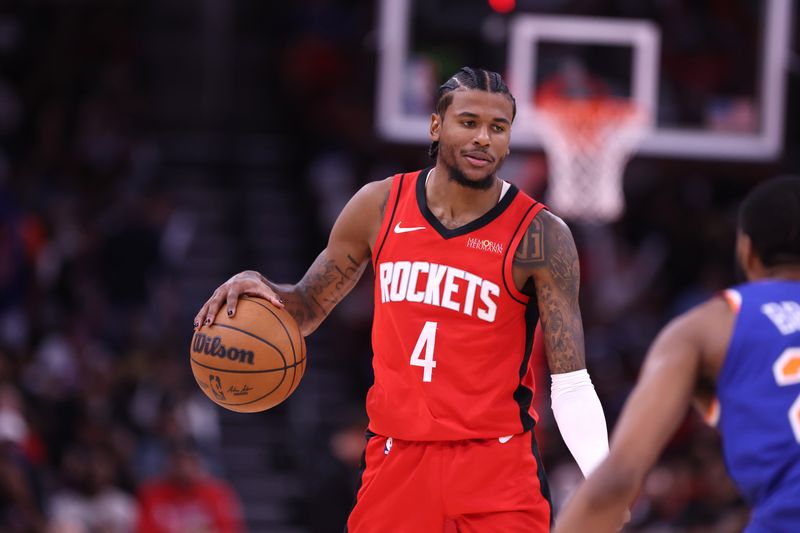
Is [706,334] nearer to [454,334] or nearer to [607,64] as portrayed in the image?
[454,334]

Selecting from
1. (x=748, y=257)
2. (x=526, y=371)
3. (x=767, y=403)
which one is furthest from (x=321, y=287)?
(x=767, y=403)

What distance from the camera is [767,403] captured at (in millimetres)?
3043

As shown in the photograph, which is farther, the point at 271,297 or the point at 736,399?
the point at 271,297

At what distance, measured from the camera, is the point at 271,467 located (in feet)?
37.8

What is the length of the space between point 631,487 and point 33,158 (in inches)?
409

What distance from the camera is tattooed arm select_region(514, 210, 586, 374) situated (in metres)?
4.18

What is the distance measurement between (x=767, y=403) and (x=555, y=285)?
1237mm

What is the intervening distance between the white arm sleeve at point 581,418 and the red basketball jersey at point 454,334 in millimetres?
160

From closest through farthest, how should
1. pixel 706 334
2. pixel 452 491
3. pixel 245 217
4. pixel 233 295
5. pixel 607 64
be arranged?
pixel 706 334 < pixel 452 491 < pixel 233 295 < pixel 607 64 < pixel 245 217

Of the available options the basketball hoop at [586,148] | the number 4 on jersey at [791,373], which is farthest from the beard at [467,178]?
the basketball hoop at [586,148]

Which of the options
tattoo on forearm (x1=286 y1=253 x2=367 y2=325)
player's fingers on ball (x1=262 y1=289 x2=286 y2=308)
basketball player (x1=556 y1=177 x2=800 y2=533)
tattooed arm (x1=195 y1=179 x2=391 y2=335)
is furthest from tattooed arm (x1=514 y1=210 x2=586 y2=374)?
basketball player (x1=556 y1=177 x2=800 y2=533)

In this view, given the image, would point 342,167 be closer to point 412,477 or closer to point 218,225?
point 218,225

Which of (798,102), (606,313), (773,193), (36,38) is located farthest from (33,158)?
(773,193)

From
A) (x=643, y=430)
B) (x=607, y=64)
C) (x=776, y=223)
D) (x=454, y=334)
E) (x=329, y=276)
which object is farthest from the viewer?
(x=607, y=64)
